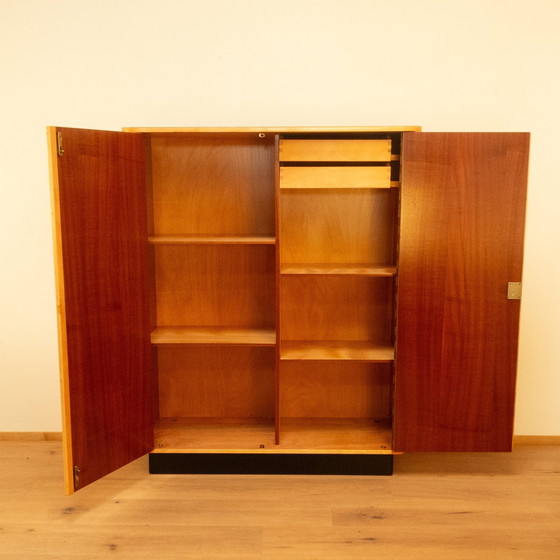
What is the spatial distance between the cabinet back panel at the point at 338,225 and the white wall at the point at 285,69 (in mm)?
412

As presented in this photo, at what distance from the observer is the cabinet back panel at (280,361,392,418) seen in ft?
9.45

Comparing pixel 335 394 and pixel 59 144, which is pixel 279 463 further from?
pixel 59 144

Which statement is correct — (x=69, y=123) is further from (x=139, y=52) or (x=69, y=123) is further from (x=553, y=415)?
(x=553, y=415)

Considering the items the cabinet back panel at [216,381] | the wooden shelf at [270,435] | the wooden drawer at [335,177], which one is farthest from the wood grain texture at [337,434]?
the wooden drawer at [335,177]

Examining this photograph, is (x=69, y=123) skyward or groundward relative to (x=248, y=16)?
groundward

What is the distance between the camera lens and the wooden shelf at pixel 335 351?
255 cm

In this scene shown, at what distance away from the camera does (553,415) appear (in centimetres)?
299

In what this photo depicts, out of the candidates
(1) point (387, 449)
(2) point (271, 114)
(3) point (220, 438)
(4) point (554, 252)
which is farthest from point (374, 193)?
(3) point (220, 438)

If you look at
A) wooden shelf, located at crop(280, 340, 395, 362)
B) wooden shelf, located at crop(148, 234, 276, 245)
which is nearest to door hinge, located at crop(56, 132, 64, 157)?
wooden shelf, located at crop(148, 234, 276, 245)

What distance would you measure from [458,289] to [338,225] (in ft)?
2.32

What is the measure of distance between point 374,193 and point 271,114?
70cm

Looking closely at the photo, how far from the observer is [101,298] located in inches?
89.8

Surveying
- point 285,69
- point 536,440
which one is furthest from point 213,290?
point 536,440

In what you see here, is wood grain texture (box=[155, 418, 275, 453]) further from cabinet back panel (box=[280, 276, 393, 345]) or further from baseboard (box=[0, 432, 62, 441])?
baseboard (box=[0, 432, 62, 441])
